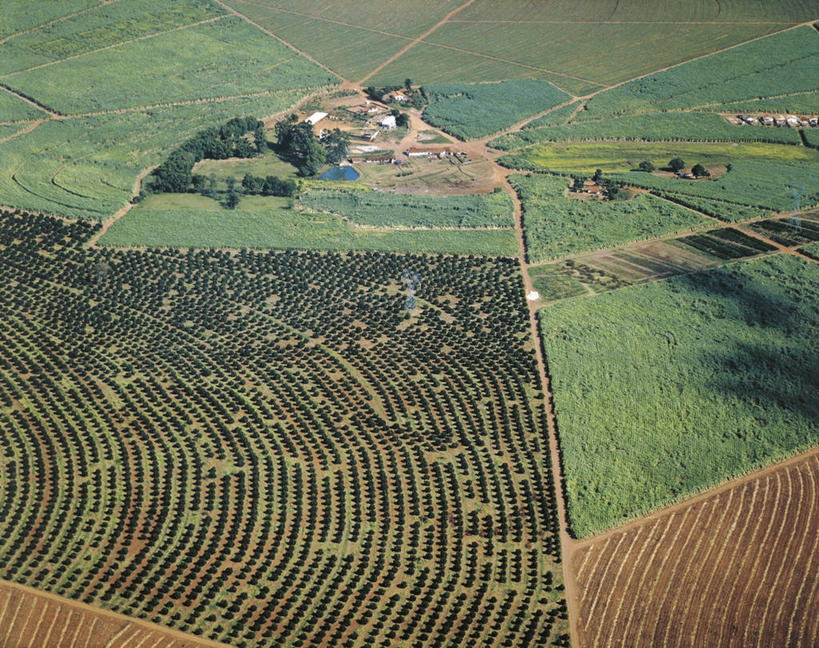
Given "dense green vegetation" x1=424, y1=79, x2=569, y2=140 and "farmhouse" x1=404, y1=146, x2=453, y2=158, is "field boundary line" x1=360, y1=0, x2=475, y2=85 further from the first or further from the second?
"farmhouse" x1=404, y1=146, x2=453, y2=158

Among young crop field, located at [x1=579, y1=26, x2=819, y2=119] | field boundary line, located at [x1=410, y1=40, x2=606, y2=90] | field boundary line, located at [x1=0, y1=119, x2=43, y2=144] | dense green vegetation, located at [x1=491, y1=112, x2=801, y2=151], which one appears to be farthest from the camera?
field boundary line, located at [x1=410, y1=40, x2=606, y2=90]

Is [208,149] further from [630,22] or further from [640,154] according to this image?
[630,22]

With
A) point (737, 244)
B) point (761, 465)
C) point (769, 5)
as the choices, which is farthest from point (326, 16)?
point (761, 465)

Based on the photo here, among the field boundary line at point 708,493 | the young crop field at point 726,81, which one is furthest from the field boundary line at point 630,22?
the field boundary line at point 708,493

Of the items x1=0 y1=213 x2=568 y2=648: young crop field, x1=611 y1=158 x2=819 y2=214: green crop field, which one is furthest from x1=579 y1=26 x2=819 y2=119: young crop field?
x1=0 y1=213 x2=568 y2=648: young crop field

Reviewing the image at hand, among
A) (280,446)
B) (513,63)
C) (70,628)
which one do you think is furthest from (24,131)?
(70,628)
